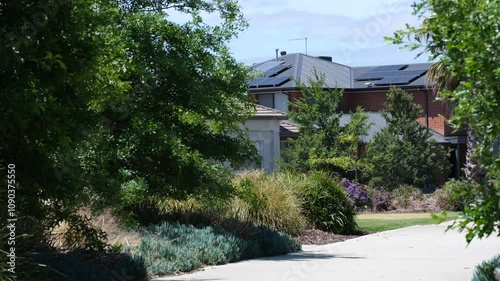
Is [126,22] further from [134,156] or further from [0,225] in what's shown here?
[0,225]

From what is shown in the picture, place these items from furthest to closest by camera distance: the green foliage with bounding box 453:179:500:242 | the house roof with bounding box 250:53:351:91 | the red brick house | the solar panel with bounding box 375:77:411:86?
1. the house roof with bounding box 250:53:351:91
2. the solar panel with bounding box 375:77:411:86
3. the red brick house
4. the green foliage with bounding box 453:179:500:242

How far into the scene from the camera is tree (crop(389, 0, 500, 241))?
6.40 m

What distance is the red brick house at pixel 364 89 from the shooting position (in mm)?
45719

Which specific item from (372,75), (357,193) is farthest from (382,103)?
(357,193)

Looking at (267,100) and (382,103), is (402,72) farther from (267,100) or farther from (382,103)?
(267,100)

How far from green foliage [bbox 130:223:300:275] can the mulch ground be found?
83.6 inches

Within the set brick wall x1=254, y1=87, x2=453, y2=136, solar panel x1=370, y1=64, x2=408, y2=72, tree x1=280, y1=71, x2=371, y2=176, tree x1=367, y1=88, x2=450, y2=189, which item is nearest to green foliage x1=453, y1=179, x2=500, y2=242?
tree x1=280, y1=71, x2=371, y2=176

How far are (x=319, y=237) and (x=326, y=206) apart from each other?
65.3 inches

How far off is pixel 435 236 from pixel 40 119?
1282 centimetres

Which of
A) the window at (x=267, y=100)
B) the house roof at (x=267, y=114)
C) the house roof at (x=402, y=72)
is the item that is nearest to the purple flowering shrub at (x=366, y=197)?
the house roof at (x=267, y=114)

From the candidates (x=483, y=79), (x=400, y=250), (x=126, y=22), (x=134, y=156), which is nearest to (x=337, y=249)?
(x=400, y=250)

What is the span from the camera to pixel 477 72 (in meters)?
6.44

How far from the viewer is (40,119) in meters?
9.47

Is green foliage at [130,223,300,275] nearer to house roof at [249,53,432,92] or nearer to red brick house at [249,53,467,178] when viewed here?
red brick house at [249,53,467,178]
